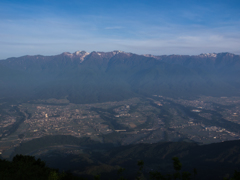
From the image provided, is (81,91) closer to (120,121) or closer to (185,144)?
(120,121)

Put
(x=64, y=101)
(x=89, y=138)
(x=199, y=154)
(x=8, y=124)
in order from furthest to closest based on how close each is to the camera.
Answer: (x=64, y=101), (x=8, y=124), (x=89, y=138), (x=199, y=154)

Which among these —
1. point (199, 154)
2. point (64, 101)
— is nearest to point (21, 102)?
point (64, 101)

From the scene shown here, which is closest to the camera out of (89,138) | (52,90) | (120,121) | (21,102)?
(89,138)

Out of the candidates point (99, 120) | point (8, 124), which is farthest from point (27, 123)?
point (99, 120)

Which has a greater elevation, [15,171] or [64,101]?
[15,171]

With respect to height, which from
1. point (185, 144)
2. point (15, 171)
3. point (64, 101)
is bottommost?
point (64, 101)

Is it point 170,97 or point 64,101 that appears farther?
point 170,97
